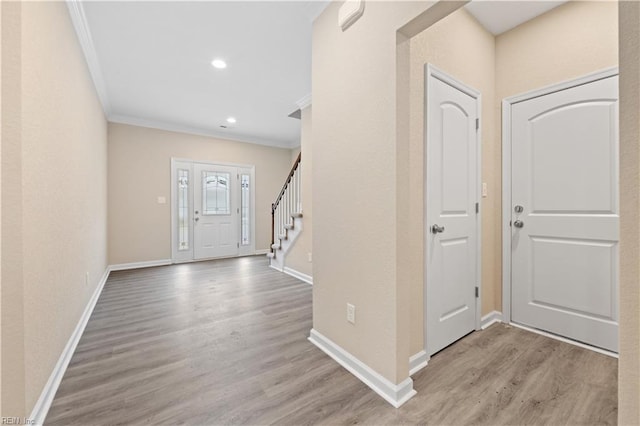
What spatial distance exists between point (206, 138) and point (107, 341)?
4.43 m

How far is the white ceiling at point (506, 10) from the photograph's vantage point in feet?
6.95

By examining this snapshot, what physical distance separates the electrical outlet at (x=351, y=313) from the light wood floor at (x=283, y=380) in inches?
13.2

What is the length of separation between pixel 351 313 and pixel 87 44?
3.47 meters

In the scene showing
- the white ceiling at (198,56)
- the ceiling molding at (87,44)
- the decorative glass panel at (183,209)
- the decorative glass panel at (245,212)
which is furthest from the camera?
the decorative glass panel at (245,212)

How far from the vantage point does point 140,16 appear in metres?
2.27

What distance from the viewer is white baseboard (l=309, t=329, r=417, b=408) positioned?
4.83ft

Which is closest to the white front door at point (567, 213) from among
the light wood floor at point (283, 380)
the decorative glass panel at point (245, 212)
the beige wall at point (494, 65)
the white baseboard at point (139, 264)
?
the beige wall at point (494, 65)

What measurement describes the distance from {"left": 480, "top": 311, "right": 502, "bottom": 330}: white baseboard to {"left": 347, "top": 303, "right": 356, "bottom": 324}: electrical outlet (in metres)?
1.35

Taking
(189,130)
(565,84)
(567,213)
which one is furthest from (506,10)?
(189,130)

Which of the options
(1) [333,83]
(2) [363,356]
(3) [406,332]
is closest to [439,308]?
(3) [406,332]

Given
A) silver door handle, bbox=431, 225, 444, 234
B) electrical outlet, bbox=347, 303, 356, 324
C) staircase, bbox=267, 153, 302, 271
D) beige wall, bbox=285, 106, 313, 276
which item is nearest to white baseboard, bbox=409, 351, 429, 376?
electrical outlet, bbox=347, 303, 356, 324

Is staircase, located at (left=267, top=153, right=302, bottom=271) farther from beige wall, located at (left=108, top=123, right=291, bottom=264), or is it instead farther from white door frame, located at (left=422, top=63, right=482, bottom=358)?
white door frame, located at (left=422, top=63, right=482, bottom=358)

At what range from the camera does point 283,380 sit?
65.5 inches

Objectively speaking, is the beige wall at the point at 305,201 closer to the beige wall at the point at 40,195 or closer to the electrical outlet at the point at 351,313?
the electrical outlet at the point at 351,313
